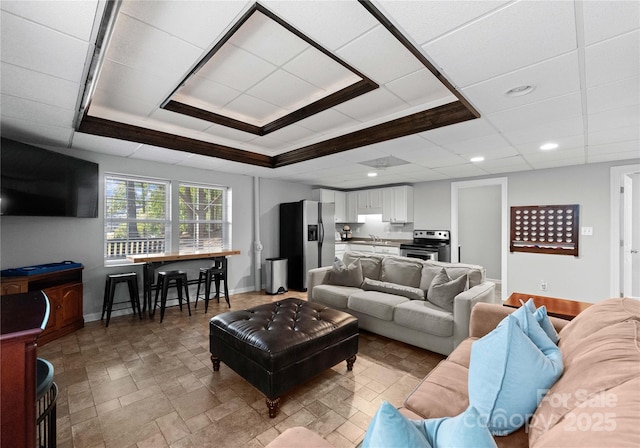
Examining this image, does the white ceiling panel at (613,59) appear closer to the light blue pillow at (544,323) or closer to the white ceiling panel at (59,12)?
the light blue pillow at (544,323)

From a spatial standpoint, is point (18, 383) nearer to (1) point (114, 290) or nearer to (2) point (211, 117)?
(2) point (211, 117)

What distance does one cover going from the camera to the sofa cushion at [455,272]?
3133mm

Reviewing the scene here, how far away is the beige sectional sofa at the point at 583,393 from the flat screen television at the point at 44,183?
3726 millimetres

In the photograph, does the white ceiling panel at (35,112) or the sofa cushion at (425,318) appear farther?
the sofa cushion at (425,318)

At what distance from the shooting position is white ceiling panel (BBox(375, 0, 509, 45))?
1.29 meters

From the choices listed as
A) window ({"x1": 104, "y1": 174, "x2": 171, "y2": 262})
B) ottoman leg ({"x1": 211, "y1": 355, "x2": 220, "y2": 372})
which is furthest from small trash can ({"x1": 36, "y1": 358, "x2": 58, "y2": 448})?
window ({"x1": 104, "y1": 174, "x2": 171, "y2": 262})

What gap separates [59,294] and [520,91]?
5001 mm

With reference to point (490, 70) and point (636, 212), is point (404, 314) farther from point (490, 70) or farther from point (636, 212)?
point (636, 212)

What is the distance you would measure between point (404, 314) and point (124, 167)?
4.32m

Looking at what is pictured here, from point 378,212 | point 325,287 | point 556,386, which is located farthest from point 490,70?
point 378,212

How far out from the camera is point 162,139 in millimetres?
3475

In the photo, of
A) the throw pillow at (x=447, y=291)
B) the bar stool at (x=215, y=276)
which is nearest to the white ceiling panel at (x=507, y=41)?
the throw pillow at (x=447, y=291)

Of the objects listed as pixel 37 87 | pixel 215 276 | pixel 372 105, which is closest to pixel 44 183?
pixel 37 87

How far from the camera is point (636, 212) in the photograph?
13.7 feet
